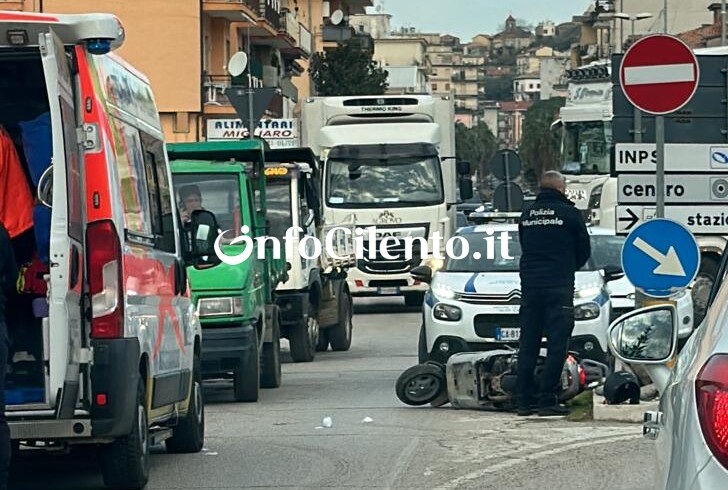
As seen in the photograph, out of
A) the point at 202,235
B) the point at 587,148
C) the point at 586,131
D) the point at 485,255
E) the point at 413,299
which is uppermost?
the point at 586,131

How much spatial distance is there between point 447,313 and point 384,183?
13.2 meters

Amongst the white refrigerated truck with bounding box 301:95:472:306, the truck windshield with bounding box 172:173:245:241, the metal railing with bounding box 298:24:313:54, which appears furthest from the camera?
the metal railing with bounding box 298:24:313:54

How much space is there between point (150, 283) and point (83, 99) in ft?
4.72

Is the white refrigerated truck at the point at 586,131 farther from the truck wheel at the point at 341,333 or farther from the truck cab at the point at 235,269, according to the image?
the truck cab at the point at 235,269

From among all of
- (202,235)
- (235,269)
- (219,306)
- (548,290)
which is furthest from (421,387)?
(202,235)

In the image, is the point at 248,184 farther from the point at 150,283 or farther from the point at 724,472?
the point at 724,472

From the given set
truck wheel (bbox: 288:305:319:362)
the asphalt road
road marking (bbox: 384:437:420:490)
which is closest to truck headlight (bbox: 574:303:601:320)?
the asphalt road

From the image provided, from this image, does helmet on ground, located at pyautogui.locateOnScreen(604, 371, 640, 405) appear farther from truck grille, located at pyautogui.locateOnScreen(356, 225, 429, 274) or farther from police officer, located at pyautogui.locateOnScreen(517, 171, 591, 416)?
truck grille, located at pyautogui.locateOnScreen(356, 225, 429, 274)

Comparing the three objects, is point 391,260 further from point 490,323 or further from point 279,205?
point 490,323

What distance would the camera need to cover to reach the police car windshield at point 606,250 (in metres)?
22.3

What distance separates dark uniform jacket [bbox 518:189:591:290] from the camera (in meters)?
13.4
